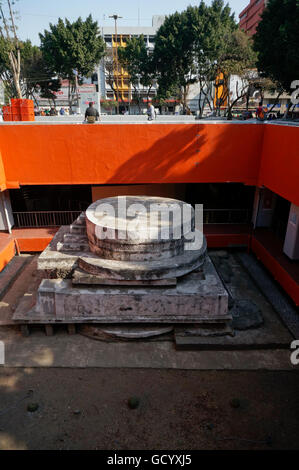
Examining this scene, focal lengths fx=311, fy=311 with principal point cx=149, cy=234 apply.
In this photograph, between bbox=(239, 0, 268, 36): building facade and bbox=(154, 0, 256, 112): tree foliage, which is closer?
bbox=(154, 0, 256, 112): tree foliage

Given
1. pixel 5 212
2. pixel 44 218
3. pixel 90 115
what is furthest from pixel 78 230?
pixel 90 115

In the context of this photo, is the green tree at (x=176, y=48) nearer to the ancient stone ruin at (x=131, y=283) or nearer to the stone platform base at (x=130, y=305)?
the ancient stone ruin at (x=131, y=283)

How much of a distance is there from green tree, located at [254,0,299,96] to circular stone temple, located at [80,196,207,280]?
46.9ft

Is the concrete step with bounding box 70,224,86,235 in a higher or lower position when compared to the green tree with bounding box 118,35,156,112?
lower

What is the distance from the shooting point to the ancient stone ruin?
26.8 feet

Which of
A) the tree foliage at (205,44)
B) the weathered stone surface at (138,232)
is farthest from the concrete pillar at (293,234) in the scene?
the tree foliage at (205,44)

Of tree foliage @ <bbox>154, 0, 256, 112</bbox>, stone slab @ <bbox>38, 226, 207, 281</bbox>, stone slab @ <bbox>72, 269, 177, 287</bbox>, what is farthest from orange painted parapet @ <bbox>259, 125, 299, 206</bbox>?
tree foliage @ <bbox>154, 0, 256, 112</bbox>

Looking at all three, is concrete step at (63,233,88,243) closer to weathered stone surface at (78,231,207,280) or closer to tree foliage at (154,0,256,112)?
weathered stone surface at (78,231,207,280)

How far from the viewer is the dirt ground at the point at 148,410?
576cm

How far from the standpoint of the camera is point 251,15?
2082 inches

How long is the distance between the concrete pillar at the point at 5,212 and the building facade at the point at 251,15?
48.5 meters

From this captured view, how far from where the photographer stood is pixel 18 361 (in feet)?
24.9
